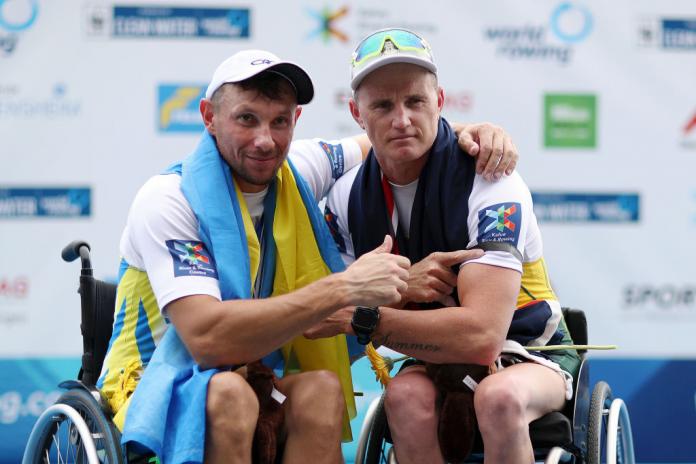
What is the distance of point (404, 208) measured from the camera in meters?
3.06

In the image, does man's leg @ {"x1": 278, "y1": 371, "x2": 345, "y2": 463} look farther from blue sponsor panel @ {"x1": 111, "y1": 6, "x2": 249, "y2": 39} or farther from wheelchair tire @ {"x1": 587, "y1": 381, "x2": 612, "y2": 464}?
blue sponsor panel @ {"x1": 111, "y1": 6, "x2": 249, "y2": 39}

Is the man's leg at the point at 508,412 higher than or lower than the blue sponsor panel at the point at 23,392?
higher

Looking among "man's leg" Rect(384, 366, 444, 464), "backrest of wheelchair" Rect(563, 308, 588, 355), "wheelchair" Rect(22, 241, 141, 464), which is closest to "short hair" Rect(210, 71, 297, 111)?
"wheelchair" Rect(22, 241, 141, 464)

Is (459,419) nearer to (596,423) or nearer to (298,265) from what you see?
(596,423)

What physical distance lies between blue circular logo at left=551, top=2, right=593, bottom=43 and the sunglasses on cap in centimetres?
235

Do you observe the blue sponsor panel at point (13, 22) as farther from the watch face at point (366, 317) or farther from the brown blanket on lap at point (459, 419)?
the brown blanket on lap at point (459, 419)

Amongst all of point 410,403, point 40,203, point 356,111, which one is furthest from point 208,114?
point 40,203

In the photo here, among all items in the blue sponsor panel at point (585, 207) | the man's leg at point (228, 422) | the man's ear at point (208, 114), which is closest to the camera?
the man's leg at point (228, 422)

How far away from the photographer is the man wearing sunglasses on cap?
2.73 m

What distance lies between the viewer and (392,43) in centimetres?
291

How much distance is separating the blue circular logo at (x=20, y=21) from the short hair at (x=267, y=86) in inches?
93.9

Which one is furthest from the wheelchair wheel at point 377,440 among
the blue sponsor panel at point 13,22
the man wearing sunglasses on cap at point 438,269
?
the blue sponsor panel at point 13,22

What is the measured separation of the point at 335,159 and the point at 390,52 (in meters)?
0.51

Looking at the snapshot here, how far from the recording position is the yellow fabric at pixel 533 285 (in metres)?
3.01
